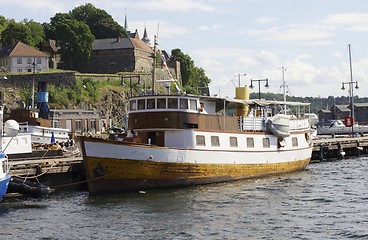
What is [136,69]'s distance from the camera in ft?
354

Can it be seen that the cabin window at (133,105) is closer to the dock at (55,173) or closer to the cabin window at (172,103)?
the cabin window at (172,103)

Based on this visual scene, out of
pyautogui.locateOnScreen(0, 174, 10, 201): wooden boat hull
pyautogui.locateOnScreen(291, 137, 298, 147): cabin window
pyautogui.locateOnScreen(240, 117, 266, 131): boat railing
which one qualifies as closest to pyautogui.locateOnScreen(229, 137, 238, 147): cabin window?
pyautogui.locateOnScreen(240, 117, 266, 131): boat railing

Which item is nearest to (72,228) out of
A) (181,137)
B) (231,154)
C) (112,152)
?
(112,152)

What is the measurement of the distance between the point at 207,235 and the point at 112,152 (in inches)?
391

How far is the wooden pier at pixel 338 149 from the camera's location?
2133 inches

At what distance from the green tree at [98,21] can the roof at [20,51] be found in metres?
19.9

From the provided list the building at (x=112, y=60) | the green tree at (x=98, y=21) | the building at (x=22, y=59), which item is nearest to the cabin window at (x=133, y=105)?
the building at (x=22, y=59)

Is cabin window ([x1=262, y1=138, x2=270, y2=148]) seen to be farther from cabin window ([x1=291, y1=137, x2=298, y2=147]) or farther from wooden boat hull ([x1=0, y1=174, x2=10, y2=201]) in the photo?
wooden boat hull ([x1=0, y1=174, x2=10, y2=201])

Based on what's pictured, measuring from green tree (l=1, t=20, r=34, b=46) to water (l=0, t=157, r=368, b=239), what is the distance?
74533mm

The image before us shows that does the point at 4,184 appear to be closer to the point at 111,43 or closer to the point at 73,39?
the point at 73,39

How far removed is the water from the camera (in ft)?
75.6

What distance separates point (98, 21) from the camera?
116625 mm

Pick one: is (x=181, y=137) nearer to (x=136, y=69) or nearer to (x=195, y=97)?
(x=195, y=97)

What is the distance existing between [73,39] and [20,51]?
34.8 feet
